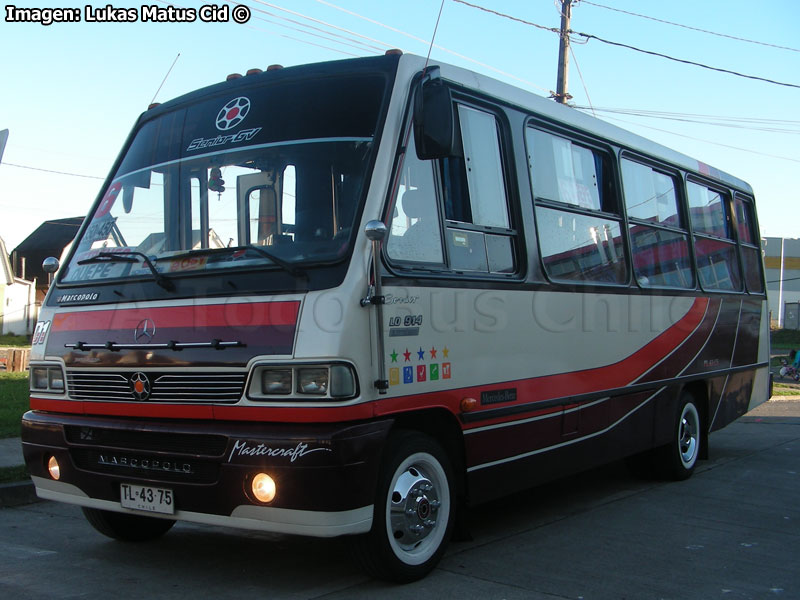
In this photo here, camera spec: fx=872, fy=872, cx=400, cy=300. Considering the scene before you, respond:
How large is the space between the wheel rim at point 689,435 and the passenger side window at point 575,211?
6.65ft

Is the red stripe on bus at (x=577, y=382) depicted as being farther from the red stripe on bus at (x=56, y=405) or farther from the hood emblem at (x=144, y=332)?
the red stripe on bus at (x=56, y=405)

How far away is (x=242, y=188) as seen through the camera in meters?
5.31

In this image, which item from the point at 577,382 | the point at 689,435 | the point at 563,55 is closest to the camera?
the point at 577,382

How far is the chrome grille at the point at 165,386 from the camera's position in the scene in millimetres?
4637

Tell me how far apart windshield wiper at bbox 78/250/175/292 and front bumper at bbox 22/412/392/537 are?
2.58ft

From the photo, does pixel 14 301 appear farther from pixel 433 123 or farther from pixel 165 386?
pixel 433 123

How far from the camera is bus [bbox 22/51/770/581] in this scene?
4520mm

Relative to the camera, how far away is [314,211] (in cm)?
494

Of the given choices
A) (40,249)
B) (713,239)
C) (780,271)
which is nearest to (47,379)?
(713,239)

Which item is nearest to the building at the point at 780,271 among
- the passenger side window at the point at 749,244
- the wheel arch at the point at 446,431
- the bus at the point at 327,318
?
the passenger side window at the point at 749,244

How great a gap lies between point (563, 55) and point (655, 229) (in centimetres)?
1197

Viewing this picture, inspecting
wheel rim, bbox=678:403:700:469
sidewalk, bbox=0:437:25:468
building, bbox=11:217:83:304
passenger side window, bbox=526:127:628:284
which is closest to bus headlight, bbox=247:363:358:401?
passenger side window, bbox=526:127:628:284

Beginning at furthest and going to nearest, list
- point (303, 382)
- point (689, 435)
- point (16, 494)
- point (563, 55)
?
point (563, 55) < point (689, 435) < point (16, 494) < point (303, 382)

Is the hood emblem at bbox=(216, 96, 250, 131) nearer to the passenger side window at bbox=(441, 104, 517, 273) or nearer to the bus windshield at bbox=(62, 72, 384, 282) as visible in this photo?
the bus windshield at bbox=(62, 72, 384, 282)
